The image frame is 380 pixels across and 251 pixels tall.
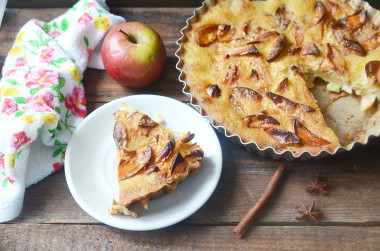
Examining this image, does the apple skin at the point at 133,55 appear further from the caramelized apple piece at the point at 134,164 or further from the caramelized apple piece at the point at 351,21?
the caramelized apple piece at the point at 351,21

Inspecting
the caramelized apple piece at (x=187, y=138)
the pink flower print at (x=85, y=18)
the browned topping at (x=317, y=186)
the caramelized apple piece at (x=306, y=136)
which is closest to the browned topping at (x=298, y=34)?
the caramelized apple piece at (x=306, y=136)

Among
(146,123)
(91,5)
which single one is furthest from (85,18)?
(146,123)

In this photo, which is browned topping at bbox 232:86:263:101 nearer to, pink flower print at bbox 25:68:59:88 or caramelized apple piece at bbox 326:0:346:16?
caramelized apple piece at bbox 326:0:346:16

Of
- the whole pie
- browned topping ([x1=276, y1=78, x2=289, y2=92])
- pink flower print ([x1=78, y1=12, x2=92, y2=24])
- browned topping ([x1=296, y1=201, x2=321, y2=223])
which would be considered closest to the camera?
browned topping ([x1=296, y1=201, x2=321, y2=223])

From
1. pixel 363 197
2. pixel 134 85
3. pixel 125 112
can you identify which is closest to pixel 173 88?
pixel 134 85

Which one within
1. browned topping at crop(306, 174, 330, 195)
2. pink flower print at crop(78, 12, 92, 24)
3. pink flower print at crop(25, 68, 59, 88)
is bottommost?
pink flower print at crop(25, 68, 59, 88)

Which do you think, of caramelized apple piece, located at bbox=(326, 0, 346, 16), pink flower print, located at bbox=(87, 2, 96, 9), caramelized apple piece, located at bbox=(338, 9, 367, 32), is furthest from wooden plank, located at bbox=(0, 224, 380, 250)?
pink flower print, located at bbox=(87, 2, 96, 9)

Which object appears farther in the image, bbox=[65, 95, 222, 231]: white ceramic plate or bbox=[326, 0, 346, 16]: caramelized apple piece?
bbox=[326, 0, 346, 16]: caramelized apple piece

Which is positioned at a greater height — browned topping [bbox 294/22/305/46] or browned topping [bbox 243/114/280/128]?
browned topping [bbox 294/22/305/46]
